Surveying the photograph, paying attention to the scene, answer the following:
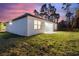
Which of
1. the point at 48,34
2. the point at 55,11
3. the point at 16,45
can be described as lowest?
the point at 16,45

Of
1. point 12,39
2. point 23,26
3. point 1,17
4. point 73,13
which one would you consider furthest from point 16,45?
point 73,13

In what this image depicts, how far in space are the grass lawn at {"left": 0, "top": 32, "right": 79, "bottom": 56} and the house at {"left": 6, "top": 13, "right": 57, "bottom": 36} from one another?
0.17ft

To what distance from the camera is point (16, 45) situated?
66.3 inches

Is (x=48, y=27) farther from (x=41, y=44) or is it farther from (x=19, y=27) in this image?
(x=19, y=27)

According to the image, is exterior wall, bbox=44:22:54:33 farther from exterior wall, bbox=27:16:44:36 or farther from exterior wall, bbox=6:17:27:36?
exterior wall, bbox=6:17:27:36

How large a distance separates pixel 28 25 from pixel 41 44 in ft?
0.80

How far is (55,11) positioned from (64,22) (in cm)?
15

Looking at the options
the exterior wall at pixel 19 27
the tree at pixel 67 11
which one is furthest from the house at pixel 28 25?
the tree at pixel 67 11

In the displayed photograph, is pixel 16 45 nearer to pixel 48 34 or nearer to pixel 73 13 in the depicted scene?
pixel 48 34

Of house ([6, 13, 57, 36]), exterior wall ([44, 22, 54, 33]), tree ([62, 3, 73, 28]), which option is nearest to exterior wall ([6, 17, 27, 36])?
house ([6, 13, 57, 36])

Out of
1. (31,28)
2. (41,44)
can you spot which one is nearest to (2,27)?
(31,28)

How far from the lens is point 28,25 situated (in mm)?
1703

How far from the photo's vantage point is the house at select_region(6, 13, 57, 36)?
5.55 ft

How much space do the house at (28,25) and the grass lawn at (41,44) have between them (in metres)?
0.05
